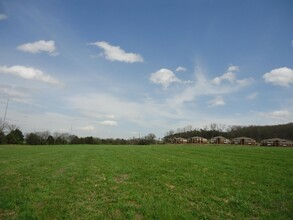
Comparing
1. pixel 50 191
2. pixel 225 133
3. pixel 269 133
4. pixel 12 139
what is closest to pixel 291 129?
pixel 269 133

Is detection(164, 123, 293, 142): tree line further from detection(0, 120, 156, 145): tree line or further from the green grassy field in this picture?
the green grassy field

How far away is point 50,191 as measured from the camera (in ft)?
36.6

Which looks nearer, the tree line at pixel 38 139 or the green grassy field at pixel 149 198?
the green grassy field at pixel 149 198

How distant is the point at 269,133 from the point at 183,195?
16400cm

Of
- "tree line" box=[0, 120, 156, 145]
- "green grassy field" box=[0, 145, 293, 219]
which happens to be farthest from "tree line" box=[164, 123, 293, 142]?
"green grassy field" box=[0, 145, 293, 219]

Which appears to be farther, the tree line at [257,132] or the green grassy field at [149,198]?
the tree line at [257,132]

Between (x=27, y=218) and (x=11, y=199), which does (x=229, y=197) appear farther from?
(x=11, y=199)

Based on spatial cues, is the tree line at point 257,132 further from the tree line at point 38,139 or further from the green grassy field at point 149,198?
the green grassy field at point 149,198

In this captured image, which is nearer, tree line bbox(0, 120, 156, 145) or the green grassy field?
the green grassy field

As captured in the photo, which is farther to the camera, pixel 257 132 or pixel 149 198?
pixel 257 132

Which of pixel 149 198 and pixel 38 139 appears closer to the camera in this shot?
pixel 149 198

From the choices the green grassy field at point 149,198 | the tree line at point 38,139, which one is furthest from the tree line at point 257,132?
the green grassy field at point 149,198

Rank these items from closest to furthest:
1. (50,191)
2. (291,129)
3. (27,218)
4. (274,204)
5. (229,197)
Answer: (27,218), (274,204), (229,197), (50,191), (291,129)

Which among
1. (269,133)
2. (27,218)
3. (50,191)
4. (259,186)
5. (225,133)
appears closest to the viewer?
(27,218)
